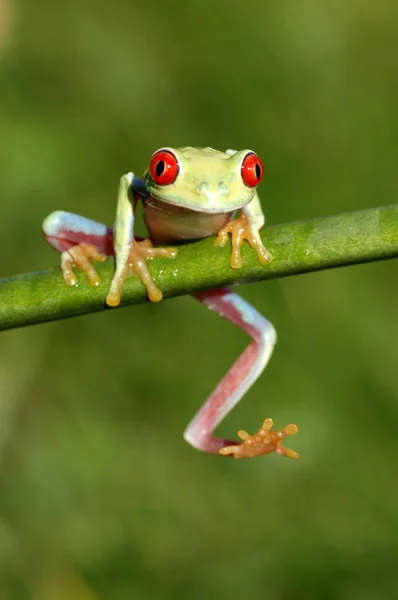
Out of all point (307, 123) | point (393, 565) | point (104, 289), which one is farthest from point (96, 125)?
point (104, 289)

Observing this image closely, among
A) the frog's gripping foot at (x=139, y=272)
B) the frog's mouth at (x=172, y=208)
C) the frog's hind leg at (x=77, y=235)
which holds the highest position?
the frog's gripping foot at (x=139, y=272)

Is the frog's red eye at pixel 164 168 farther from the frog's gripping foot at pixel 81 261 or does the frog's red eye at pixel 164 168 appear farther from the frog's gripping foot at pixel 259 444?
the frog's gripping foot at pixel 259 444

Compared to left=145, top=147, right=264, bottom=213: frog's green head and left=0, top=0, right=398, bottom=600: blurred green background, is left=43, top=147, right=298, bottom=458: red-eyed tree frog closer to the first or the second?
left=145, top=147, right=264, bottom=213: frog's green head

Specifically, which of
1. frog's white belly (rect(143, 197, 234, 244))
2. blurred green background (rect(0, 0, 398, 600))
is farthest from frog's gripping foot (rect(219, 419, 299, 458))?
blurred green background (rect(0, 0, 398, 600))

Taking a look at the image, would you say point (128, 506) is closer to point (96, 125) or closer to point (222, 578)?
point (222, 578)

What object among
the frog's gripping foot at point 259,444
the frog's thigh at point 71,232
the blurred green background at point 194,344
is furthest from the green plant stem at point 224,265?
the blurred green background at point 194,344

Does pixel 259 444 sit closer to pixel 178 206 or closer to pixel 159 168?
pixel 178 206

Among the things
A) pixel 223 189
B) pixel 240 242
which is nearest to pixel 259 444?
pixel 223 189
